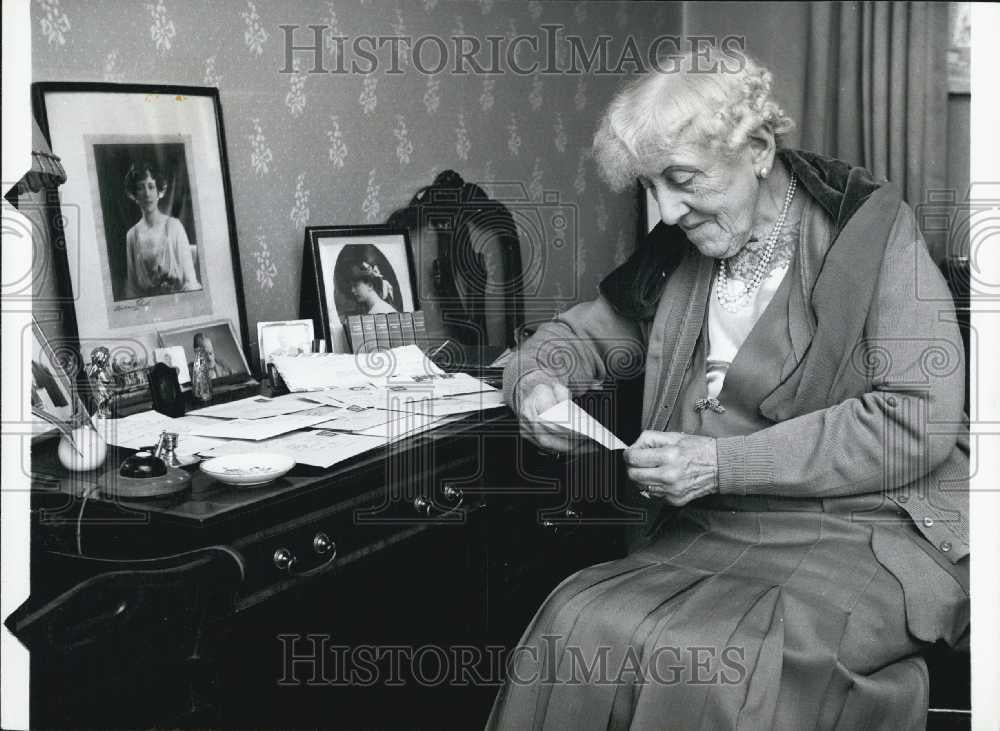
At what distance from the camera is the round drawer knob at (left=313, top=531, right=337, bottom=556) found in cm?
176

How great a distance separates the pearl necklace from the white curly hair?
6.0 inches

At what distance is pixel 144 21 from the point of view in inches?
85.2

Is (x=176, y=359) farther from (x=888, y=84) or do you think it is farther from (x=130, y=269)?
(x=888, y=84)

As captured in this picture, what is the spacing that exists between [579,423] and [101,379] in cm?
92

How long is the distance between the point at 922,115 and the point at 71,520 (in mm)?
3762

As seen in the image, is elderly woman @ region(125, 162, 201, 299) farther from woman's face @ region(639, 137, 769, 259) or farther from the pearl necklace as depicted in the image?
the pearl necklace

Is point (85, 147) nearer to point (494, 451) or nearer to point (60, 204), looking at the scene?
point (60, 204)

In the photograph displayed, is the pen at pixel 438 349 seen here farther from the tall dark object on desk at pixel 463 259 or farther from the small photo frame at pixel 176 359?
the small photo frame at pixel 176 359

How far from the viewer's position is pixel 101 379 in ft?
6.37

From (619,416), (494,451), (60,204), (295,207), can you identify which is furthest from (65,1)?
(619,416)

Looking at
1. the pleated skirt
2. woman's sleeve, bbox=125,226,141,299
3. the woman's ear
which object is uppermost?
the woman's ear

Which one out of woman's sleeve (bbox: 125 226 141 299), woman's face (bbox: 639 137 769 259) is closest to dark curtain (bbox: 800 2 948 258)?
woman's face (bbox: 639 137 769 259)

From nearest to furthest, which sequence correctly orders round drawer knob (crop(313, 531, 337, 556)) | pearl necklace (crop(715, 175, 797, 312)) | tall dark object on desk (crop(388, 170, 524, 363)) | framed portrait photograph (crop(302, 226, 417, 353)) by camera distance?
round drawer knob (crop(313, 531, 337, 556))
pearl necklace (crop(715, 175, 797, 312))
framed portrait photograph (crop(302, 226, 417, 353))
tall dark object on desk (crop(388, 170, 524, 363))

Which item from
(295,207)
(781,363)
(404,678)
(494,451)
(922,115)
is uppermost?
(922,115)
